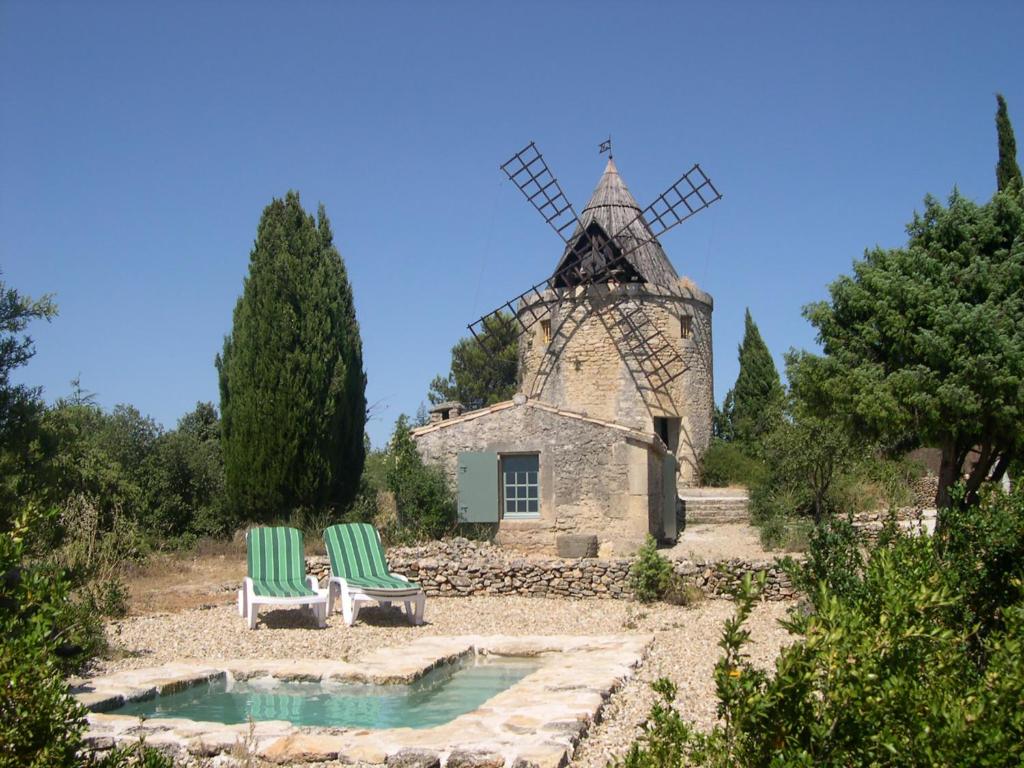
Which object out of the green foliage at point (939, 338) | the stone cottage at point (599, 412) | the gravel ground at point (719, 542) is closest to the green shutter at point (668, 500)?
the stone cottage at point (599, 412)

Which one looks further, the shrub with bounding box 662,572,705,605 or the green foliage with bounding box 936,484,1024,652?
the shrub with bounding box 662,572,705,605

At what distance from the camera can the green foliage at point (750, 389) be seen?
27.7 metres

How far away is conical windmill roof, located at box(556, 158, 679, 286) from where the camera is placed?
22.2 meters

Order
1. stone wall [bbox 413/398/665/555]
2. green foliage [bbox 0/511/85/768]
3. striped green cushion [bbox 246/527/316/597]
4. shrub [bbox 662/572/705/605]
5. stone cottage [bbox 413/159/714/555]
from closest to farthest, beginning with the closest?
green foliage [bbox 0/511/85/768], striped green cushion [bbox 246/527/316/597], shrub [bbox 662/572/705/605], stone wall [bbox 413/398/665/555], stone cottage [bbox 413/159/714/555]

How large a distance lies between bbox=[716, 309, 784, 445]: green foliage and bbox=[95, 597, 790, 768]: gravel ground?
695 inches

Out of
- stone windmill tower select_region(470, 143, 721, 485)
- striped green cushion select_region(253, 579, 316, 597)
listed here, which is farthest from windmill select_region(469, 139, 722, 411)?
striped green cushion select_region(253, 579, 316, 597)

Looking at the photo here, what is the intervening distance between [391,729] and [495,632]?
406 cm

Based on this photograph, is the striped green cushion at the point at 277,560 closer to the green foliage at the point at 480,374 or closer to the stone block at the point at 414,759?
the stone block at the point at 414,759

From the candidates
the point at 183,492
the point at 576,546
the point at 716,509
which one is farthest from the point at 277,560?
the point at 716,509

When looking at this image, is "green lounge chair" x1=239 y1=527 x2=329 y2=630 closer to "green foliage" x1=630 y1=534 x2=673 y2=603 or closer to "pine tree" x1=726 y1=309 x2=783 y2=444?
"green foliage" x1=630 y1=534 x2=673 y2=603

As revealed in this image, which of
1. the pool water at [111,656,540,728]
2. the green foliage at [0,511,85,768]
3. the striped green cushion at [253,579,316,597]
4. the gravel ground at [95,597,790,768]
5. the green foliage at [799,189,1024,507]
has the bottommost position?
the pool water at [111,656,540,728]

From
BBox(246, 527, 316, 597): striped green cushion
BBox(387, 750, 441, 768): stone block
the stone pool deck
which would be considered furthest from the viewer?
BBox(246, 527, 316, 597): striped green cushion

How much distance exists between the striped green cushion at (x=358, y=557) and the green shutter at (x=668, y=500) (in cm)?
735

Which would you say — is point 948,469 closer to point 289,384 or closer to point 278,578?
point 278,578
